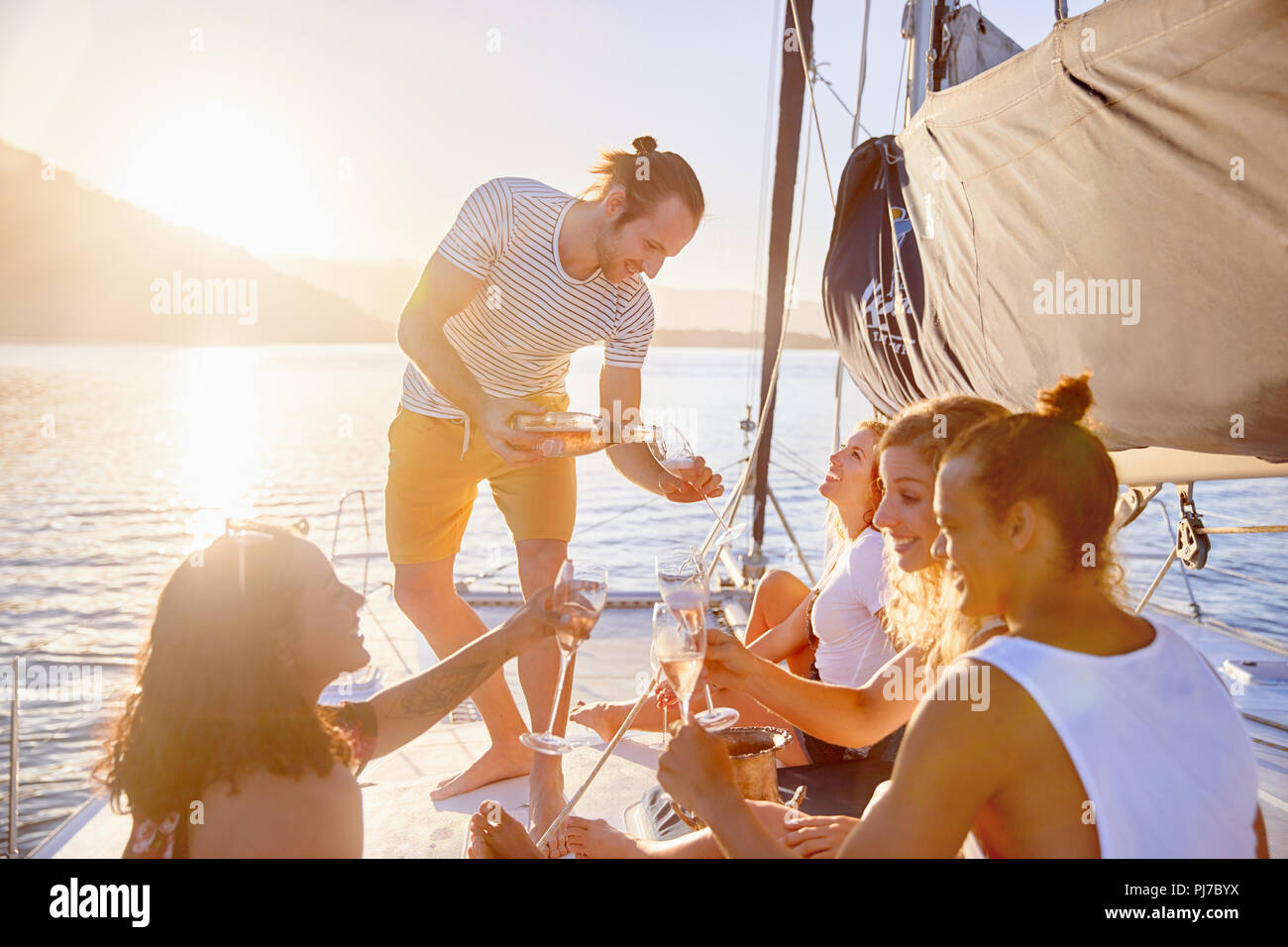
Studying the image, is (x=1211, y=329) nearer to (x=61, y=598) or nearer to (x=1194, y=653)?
(x=1194, y=653)

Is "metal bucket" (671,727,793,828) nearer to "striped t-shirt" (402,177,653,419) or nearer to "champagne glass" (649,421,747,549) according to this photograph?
"champagne glass" (649,421,747,549)

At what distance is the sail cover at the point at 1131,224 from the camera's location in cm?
164

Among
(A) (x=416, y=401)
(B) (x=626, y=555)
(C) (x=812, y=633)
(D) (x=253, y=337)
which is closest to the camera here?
(A) (x=416, y=401)

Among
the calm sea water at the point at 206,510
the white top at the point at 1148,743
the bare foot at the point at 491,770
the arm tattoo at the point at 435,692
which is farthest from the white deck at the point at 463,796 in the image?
the white top at the point at 1148,743

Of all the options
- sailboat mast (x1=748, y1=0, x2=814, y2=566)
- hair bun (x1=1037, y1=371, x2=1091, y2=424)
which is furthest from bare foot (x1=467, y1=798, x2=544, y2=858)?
sailboat mast (x1=748, y1=0, x2=814, y2=566)

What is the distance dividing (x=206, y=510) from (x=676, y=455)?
9.39 feet

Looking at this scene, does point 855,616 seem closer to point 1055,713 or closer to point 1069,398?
point 1069,398

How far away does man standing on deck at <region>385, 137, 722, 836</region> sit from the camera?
8.87 feet

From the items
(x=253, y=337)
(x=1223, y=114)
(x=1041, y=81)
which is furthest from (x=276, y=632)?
(x=253, y=337)

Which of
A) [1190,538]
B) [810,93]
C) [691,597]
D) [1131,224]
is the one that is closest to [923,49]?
[810,93]

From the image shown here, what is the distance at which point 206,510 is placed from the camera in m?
4.66

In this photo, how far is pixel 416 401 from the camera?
10.0ft

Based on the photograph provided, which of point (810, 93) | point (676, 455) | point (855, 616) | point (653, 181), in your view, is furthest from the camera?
point (810, 93)
